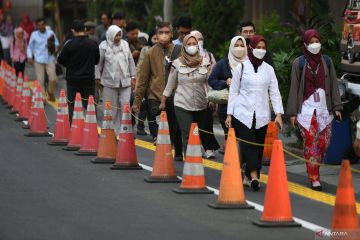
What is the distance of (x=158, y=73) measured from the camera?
57.7 feet

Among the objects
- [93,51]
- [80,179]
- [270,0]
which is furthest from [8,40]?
[80,179]

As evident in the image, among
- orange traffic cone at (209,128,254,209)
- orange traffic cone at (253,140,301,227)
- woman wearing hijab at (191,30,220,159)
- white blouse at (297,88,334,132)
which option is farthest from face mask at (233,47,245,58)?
orange traffic cone at (253,140,301,227)

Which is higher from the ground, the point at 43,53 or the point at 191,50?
the point at 191,50

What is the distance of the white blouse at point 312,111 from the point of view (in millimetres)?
14461

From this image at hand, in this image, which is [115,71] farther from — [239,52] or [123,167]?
[239,52]

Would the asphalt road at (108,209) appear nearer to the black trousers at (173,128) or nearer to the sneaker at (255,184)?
the sneaker at (255,184)

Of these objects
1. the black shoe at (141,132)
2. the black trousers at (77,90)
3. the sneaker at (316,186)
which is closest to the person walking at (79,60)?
the black trousers at (77,90)

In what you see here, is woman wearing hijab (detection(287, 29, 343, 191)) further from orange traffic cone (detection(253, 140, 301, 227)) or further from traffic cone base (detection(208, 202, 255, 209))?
orange traffic cone (detection(253, 140, 301, 227))

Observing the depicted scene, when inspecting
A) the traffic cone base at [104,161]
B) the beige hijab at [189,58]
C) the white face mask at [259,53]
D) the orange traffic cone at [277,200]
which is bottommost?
the traffic cone base at [104,161]

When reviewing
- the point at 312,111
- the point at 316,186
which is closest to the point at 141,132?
the point at 312,111

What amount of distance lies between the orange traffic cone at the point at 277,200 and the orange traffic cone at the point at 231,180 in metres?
1.02

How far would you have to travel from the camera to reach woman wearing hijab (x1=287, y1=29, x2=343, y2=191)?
14.4 metres

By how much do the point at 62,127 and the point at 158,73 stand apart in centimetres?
259

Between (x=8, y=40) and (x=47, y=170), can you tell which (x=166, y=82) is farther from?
(x=8, y=40)
